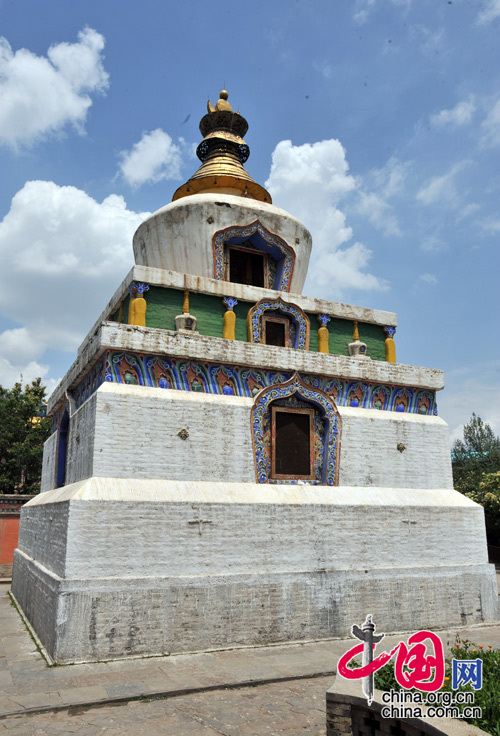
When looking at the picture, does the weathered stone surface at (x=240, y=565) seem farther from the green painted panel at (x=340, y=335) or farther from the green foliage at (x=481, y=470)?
the green foliage at (x=481, y=470)

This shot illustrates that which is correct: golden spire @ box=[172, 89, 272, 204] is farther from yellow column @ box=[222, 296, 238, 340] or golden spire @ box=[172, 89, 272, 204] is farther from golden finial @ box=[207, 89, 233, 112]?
yellow column @ box=[222, 296, 238, 340]

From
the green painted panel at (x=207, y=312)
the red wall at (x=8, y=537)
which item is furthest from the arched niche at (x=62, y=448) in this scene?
the red wall at (x=8, y=537)

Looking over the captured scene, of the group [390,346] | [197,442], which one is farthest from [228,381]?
[390,346]

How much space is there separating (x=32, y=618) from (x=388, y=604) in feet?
19.4

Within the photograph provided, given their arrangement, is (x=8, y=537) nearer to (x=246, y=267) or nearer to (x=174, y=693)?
(x=246, y=267)

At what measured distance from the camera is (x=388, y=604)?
955 centimetres

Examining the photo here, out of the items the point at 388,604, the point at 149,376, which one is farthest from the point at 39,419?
the point at 388,604

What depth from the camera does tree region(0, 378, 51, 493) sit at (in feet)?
75.6

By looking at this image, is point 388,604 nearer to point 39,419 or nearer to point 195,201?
point 195,201

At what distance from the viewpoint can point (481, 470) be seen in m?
29.6

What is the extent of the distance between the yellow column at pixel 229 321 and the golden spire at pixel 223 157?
3764 mm

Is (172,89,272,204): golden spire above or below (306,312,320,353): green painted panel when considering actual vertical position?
above

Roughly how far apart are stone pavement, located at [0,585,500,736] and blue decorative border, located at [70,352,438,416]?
4070mm

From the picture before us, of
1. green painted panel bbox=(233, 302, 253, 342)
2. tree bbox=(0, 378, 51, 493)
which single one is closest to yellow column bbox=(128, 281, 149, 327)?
green painted panel bbox=(233, 302, 253, 342)
